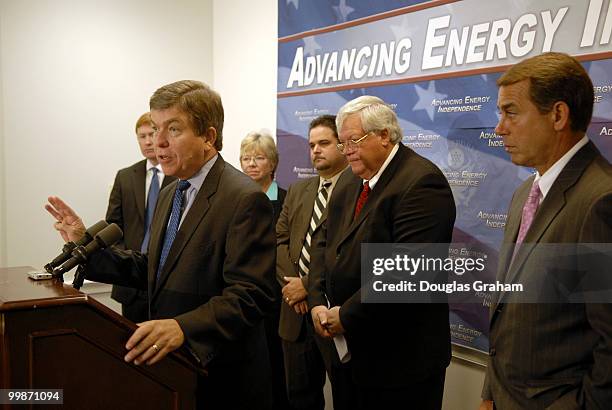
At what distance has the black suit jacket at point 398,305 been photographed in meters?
2.13

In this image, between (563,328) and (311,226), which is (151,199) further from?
(563,328)

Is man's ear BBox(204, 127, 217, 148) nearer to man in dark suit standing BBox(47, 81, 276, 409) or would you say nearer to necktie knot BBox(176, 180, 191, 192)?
man in dark suit standing BBox(47, 81, 276, 409)

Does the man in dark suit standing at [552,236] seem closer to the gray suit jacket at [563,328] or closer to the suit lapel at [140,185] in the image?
the gray suit jacket at [563,328]

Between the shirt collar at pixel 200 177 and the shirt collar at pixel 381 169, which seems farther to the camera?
the shirt collar at pixel 381 169

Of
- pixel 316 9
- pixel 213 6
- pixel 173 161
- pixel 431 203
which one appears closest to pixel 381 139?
pixel 431 203

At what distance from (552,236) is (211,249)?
96 cm

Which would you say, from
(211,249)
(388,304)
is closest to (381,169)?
(388,304)

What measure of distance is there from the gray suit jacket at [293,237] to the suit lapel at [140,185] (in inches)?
33.0

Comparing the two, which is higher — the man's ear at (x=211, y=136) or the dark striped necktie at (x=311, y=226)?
the man's ear at (x=211, y=136)

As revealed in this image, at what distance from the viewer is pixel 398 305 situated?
2160 mm

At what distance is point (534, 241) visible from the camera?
1.55 meters

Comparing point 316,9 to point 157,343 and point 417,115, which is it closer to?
point 417,115

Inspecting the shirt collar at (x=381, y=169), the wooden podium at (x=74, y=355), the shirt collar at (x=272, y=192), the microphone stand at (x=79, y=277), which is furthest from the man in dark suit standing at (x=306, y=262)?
the wooden podium at (x=74, y=355)

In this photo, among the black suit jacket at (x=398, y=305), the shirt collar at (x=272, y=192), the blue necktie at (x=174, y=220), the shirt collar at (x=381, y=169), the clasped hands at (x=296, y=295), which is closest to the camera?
the blue necktie at (x=174, y=220)
